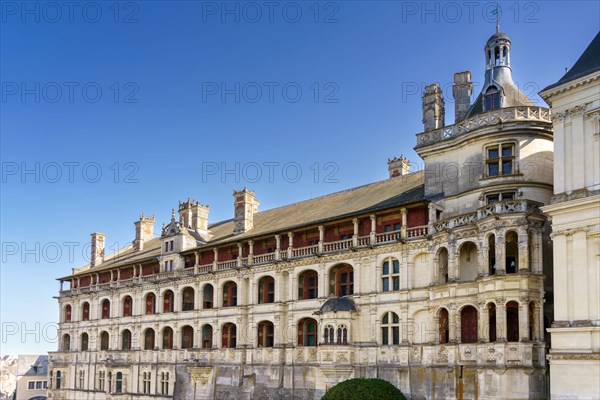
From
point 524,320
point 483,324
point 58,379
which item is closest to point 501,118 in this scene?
point 524,320

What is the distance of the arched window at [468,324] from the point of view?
127 feet

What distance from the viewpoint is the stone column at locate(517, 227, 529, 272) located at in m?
35.9

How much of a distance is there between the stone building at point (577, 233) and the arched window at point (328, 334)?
15837 mm

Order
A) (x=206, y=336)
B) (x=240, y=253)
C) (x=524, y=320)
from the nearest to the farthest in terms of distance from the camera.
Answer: (x=524, y=320) → (x=240, y=253) → (x=206, y=336)

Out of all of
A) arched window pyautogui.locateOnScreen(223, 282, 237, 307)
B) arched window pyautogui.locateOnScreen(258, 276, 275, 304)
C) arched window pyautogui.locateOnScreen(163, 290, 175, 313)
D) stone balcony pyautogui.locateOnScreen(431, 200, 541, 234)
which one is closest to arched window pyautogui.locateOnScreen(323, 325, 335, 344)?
arched window pyautogui.locateOnScreen(258, 276, 275, 304)

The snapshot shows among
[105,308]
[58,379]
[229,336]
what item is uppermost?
[105,308]

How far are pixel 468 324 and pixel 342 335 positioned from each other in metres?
8.82

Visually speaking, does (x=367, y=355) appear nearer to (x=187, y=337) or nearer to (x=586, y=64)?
(x=187, y=337)

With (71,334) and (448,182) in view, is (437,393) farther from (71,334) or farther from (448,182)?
(71,334)

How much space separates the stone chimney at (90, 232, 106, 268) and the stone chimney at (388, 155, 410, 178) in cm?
3550

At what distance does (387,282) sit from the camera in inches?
1742

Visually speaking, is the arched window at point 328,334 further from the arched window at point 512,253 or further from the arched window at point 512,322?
the arched window at point 512,253

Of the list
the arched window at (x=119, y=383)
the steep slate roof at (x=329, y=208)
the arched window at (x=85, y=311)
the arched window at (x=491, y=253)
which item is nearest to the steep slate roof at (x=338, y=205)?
the steep slate roof at (x=329, y=208)

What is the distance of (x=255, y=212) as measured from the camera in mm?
65000
